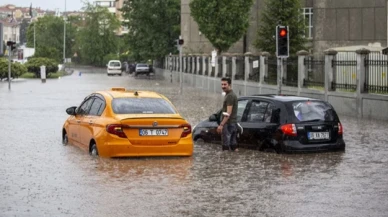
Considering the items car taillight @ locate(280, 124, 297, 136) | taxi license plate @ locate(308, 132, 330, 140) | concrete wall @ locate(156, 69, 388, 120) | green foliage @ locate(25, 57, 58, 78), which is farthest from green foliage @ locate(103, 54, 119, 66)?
car taillight @ locate(280, 124, 297, 136)

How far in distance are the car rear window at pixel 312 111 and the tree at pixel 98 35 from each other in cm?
14222

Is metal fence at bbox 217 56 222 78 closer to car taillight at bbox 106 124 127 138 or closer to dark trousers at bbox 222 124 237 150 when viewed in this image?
dark trousers at bbox 222 124 237 150

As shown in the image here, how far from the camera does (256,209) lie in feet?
36.9

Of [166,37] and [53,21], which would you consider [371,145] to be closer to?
[166,37]

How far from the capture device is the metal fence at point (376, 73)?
28.9 meters

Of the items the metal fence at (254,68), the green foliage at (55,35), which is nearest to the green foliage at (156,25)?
the metal fence at (254,68)

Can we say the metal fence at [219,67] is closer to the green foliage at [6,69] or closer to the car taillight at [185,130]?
the green foliage at [6,69]

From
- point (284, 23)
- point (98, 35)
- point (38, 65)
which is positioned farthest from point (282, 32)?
point (98, 35)

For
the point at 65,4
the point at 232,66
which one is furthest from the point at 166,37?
the point at 65,4

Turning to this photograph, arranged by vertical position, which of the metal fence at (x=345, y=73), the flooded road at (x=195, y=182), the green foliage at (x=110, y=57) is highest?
the green foliage at (x=110, y=57)

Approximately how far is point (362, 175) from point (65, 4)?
14480 centimetres

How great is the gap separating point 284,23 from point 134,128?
119 ft

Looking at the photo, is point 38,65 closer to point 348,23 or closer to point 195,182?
point 348,23

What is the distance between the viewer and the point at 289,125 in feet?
57.8
